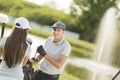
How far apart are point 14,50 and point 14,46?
37 mm

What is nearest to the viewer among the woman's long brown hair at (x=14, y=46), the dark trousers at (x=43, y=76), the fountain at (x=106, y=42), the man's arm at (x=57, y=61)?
the woman's long brown hair at (x=14, y=46)

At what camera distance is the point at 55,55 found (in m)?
5.52

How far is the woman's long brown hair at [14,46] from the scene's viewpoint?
14.1ft

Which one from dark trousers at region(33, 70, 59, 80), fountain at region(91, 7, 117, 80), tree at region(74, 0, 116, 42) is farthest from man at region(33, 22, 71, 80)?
tree at region(74, 0, 116, 42)

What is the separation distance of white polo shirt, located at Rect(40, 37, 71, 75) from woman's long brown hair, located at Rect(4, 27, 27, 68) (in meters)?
1.15

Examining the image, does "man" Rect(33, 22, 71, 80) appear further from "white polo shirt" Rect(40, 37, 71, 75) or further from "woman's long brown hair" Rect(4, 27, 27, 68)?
"woman's long brown hair" Rect(4, 27, 27, 68)

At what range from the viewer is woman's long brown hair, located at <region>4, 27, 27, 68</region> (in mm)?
4297

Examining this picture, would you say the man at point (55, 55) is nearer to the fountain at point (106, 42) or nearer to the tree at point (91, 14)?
the fountain at point (106, 42)

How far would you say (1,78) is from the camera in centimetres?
432

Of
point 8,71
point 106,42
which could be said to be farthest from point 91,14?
point 8,71

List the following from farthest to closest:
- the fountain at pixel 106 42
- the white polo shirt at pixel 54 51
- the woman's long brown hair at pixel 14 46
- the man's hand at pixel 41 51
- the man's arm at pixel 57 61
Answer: the fountain at pixel 106 42 < the white polo shirt at pixel 54 51 < the man's arm at pixel 57 61 < the man's hand at pixel 41 51 < the woman's long brown hair at pixel 14 46

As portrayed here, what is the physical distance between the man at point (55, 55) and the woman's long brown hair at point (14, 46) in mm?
966

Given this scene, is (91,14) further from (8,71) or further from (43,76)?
(8,71)

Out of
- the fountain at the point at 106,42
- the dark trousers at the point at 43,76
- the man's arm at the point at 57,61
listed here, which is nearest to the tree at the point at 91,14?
the fountain at the point at 106,42
